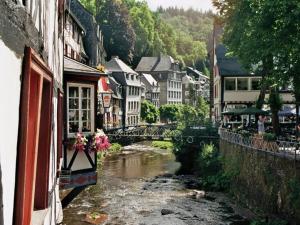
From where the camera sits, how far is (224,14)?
32.4 meters

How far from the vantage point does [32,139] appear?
438cm

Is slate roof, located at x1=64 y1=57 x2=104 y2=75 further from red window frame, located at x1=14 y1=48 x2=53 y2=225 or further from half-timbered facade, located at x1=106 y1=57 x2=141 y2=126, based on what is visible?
half-timbered facade, located at x1=106 y1=57 x2=141 y2=126

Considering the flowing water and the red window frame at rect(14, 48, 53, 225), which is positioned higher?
the red window frame at rect(14, 48, 53, 225)

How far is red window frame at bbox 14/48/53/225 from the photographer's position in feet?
10.8

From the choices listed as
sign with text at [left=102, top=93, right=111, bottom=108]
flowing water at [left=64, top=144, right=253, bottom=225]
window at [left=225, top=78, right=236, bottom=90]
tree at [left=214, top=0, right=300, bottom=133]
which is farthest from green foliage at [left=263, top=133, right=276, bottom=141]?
window at [left=225, top=78, right=236, bottom=90]

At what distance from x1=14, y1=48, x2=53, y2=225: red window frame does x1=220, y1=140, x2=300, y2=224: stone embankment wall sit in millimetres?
12918

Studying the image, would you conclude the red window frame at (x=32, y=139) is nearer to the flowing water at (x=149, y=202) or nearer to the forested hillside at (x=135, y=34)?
the flowing water at (x=149, y=202)

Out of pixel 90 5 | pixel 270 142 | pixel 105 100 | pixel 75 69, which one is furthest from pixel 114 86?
pixel 75 69

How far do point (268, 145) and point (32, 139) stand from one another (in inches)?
710

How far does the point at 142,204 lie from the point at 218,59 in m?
24.4

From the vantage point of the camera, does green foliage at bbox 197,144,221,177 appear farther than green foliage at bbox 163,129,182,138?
No

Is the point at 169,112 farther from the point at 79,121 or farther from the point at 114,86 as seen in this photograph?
the point at 79,121

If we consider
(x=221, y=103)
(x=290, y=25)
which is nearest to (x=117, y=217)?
(x=290, y=25)

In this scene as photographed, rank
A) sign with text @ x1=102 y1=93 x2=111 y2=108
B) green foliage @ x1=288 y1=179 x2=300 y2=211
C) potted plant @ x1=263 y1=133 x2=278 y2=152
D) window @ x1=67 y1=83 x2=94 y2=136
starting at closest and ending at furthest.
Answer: window @ x1=67 y1=83 x2=94 y2=136 < green foliage @ x1=288 y1=179 x2=300 y2=211 < potted plant @ x1=263 y1=133 x2=278 y2=152 < sign with text @ x1=102 y1=93 x2=111 y2=108
